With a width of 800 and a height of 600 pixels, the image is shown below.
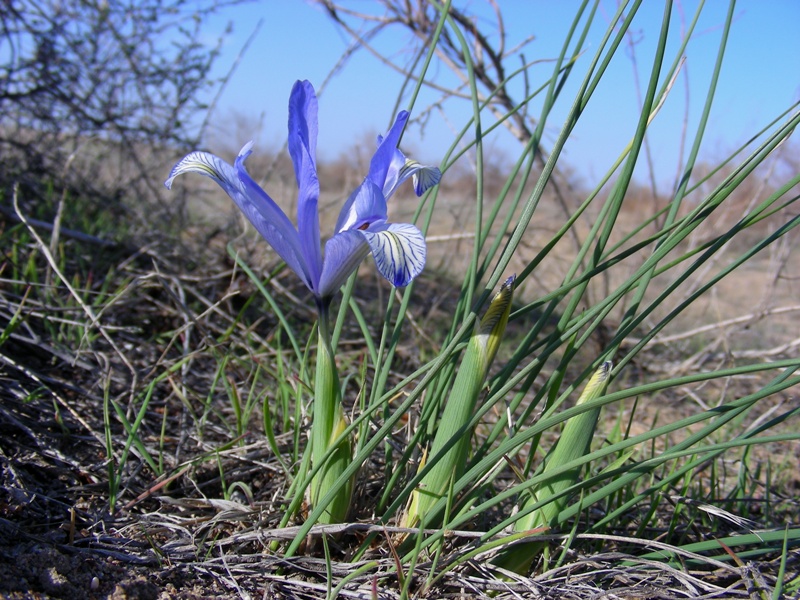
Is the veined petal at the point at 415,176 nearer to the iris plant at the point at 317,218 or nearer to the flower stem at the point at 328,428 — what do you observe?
the iris plant at the point at 317,218

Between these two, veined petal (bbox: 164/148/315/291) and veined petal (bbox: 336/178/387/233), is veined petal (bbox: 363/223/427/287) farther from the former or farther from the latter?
veined petal (bbox: 164/148/315/291)

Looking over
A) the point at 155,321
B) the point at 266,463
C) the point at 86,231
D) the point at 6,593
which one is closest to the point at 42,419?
the point at 266,463

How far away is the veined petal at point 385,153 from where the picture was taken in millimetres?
970

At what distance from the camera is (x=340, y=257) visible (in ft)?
3.05

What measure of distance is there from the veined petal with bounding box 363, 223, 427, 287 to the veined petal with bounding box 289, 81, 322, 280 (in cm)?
16

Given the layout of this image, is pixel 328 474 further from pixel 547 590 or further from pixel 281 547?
pixel 547 590

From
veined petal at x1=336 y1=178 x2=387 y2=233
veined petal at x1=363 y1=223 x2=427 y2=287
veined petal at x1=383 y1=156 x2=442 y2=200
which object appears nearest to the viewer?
veined petal at x1=363 y1=223 x2=427 y2=287

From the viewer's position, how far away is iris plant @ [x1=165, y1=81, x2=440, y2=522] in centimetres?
92

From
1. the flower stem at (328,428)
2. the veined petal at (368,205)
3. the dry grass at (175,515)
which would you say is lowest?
the dry grass at (175,515)

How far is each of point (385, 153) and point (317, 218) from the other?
0.46ft

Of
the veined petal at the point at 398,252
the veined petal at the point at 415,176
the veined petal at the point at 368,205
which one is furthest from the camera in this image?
the veined petal at the point at 415,176

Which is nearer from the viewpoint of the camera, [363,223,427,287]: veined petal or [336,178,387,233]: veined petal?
[363,223,427,287]: veined petal

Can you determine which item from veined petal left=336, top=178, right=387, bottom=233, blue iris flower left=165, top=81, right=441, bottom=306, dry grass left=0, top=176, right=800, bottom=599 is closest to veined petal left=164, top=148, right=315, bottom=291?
blue iris flower left=165, top=81, right=441, bottom=306

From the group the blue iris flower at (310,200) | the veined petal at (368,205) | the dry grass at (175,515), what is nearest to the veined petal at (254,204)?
the blue iris flower at (310,200)
